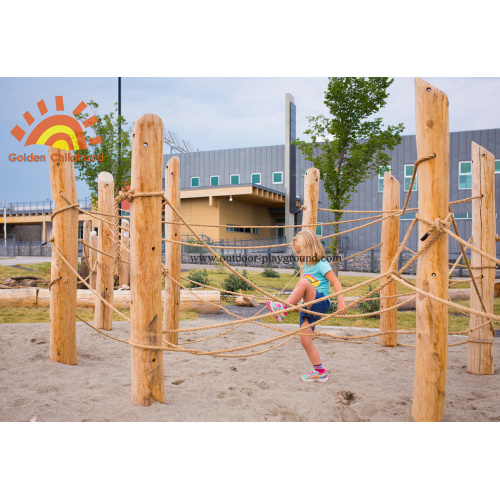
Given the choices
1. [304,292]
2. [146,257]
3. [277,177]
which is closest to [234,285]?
[304,292]

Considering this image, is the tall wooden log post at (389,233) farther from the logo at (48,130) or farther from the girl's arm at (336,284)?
the logo at (48,130)

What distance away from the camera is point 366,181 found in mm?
20688

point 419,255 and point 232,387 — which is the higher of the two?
point 419,255

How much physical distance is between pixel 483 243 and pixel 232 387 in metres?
2.71

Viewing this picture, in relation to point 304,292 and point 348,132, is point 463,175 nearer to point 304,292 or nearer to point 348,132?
point 348,132

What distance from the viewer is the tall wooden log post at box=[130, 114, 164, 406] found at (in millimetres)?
2775

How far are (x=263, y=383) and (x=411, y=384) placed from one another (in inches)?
52.8

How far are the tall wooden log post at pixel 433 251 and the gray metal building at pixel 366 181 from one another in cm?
1385

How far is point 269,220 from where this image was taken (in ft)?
86.3

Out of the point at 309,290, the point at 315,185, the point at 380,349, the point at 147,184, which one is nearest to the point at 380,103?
the point at 315,185

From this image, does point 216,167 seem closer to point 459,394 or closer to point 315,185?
point 315,185

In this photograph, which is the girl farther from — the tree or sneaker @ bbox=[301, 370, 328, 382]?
the tree

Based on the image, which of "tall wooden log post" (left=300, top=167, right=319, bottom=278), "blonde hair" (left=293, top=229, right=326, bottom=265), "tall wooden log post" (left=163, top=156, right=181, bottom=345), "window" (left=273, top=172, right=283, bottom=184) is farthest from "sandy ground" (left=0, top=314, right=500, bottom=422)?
"window" (left=273, top=172, right=283, bottom=184)

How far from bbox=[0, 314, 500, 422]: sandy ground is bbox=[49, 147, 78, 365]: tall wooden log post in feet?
0.69
